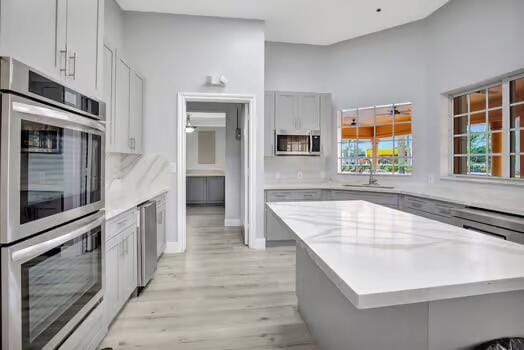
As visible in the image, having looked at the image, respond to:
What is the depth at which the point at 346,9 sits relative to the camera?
3826 millimetres

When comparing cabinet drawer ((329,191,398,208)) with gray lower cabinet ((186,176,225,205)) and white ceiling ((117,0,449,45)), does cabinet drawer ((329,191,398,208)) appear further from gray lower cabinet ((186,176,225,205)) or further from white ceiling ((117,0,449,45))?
gray lower cabinet ((186,176,225,205))

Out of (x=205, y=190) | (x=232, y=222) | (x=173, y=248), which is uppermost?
(x=205, y=190)

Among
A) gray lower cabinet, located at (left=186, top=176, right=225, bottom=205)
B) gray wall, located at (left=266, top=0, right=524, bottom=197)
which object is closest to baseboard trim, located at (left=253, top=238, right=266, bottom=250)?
gray wall, located at (left=266, top=0, right=524, bottom=197)

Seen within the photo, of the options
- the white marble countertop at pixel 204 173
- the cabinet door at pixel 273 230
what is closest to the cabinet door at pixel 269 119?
the cabinet door at pixel 273 230

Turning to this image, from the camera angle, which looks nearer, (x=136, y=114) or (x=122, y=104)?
(x=122, y=104)

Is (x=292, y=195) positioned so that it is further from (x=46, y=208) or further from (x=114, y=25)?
(x=46, y=208)

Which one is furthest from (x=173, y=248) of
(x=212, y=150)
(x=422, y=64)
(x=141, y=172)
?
(x=212, y=150)

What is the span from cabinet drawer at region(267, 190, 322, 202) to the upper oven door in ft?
9.36

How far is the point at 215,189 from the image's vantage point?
27.5 ft

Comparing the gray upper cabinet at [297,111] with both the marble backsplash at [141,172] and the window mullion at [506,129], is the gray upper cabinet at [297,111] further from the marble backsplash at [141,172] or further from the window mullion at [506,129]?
the window mullion at [506,129]

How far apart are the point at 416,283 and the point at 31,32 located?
5.43ft

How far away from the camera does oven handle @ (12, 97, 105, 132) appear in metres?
1.00

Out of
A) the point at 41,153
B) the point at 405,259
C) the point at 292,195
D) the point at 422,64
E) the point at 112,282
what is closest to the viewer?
the point at 405,259

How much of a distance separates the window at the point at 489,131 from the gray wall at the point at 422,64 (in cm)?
16
